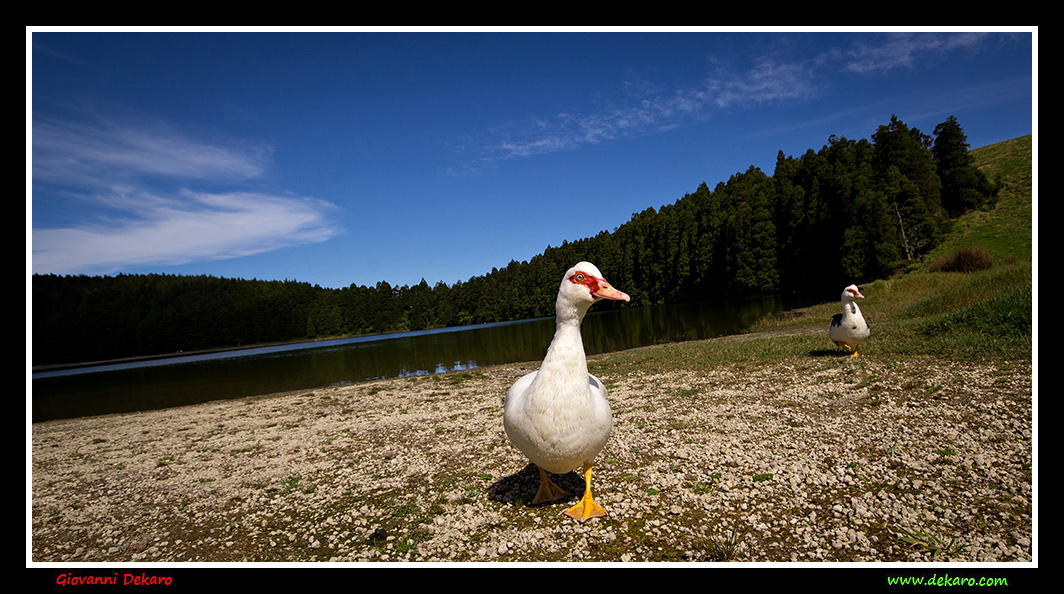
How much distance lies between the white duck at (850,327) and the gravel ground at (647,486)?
4.40ft

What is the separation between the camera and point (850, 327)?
11984 millimetres

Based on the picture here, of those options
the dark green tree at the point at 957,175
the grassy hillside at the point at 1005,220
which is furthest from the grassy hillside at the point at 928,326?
the dark green tree at the point at 957,175

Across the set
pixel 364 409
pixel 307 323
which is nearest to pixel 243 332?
pixel 307 323

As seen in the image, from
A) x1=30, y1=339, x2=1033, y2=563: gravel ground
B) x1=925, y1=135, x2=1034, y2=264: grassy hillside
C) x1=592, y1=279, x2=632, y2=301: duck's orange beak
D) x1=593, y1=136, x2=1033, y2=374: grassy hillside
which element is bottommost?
x1=30, y1=339, x2=1033, y2=563: gravel ground

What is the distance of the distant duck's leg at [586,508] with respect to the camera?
15.5ft

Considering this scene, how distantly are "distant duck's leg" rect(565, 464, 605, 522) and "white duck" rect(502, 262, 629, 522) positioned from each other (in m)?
0.53

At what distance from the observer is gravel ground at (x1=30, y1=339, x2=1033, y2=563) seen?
417 centimetres

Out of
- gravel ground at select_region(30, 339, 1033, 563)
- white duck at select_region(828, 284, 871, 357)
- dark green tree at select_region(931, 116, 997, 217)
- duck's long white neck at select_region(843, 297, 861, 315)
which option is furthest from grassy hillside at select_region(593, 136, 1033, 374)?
dark green tree at select_region(931, 116, 997, 217)

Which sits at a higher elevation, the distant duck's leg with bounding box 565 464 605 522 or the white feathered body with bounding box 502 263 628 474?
the white feathered body with bounding box 502 263 628 474

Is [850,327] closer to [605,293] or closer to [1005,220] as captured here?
[605,293]

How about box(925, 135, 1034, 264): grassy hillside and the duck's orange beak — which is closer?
the duck's orange beak

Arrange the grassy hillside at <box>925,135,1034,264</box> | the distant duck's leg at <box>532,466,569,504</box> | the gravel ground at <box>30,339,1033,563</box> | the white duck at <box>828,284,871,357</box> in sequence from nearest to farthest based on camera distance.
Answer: the gravel ground at <box>30,339,1033,563</box> → the distant duck's leg at <box>532,466,569,504</box> → the white duck at <box>828,284,871,357</box> → the grassy hillside at <box>925,135,1034,264</box>

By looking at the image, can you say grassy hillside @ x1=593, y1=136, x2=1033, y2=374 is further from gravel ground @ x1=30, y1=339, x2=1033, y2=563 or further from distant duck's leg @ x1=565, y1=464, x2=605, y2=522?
distant duck's leg @ x1=565, y1=464, x2=605, y2=522
